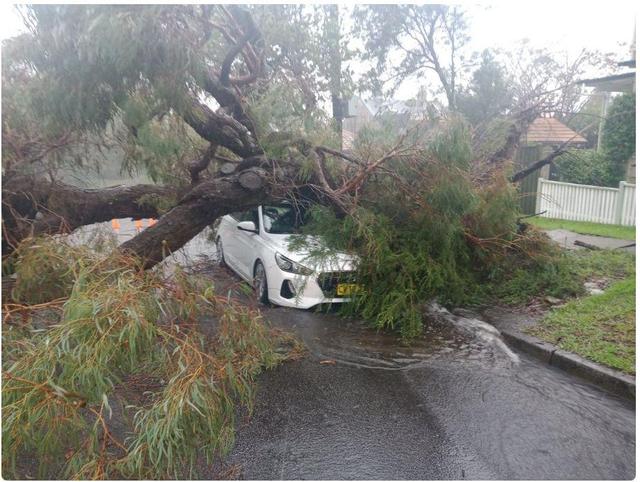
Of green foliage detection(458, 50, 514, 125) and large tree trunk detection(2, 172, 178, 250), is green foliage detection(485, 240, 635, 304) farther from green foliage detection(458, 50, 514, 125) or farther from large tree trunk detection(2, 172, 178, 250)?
large tree trunk detection(2, 172, 178, 250)

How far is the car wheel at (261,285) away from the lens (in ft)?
22.4

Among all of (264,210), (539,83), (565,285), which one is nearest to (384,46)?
(539,83)

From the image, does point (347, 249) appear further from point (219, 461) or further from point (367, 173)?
point (219, 461)

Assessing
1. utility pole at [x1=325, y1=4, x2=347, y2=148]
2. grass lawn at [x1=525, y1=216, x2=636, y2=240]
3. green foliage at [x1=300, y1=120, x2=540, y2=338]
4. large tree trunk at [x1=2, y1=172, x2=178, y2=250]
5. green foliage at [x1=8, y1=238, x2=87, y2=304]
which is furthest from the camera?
grass lawn at [x1=525, y1=216, x2=636, y2=240]

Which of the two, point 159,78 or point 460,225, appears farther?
point 460,225

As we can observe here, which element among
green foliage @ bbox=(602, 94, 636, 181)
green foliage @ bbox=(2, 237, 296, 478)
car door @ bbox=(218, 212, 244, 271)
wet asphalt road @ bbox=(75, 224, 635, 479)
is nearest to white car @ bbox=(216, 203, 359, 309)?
car door @ bbox=(218, 212, 244, 271)

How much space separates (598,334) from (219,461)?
4.06 metres

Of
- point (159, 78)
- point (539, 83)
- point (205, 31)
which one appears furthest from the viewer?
point (539, 83)

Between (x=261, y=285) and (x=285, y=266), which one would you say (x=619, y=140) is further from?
(x=261, y=285)

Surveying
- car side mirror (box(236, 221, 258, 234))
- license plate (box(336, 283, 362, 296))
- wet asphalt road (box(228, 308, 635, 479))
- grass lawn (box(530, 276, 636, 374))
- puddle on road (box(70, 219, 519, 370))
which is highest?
car side mirror (box(236, 221, 258, 234))

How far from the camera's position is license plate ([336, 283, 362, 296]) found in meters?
6.39

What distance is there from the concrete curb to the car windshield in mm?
3154

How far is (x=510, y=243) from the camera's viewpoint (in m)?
7.31

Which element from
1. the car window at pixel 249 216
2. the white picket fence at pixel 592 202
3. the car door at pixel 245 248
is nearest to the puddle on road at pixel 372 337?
the car door at pixel 245 248
